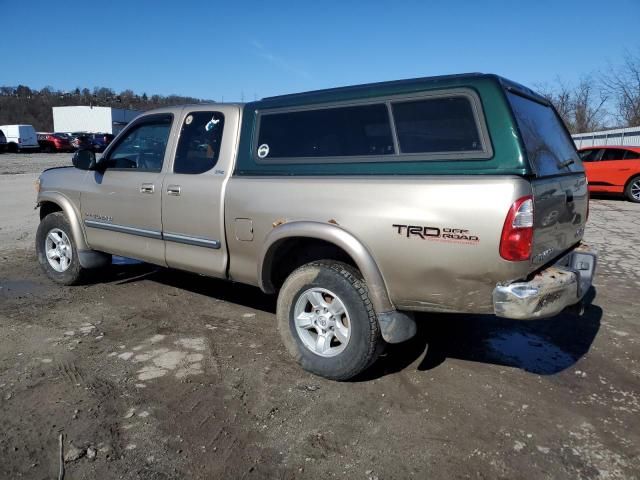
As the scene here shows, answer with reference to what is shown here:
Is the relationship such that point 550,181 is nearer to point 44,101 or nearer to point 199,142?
point 199,142

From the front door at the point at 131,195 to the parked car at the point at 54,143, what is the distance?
132 feet

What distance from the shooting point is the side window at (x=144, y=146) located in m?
4.59

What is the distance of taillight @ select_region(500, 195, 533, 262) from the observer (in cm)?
272

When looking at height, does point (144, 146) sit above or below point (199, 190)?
above

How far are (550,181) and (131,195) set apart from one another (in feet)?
11.4

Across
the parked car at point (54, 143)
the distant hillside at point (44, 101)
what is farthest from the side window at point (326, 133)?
the distant hillside at point (44, 101)

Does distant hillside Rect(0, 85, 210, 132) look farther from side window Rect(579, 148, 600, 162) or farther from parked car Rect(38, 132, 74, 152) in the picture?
side window Rect(579, 148, 600, 162)

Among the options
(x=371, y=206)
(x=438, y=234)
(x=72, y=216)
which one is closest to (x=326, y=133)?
(x=371, y=206)

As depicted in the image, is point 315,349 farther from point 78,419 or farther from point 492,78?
point 492,78

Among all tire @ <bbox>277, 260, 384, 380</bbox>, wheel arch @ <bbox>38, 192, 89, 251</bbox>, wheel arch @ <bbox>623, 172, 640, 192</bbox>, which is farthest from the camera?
wheel arch @ <bbox>623, 172, 640, 192</bbox>

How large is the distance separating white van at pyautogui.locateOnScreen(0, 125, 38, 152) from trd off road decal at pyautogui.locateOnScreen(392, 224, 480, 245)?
140ft

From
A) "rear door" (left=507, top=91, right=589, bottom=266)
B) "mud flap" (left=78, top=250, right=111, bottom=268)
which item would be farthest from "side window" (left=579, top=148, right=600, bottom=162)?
"mud flap" (left=78, top=250, right=111, bottom=268)

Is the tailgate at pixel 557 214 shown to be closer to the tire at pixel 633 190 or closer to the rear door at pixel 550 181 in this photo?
the rear door at pixel 550 181

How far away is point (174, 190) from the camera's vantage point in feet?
14.0
